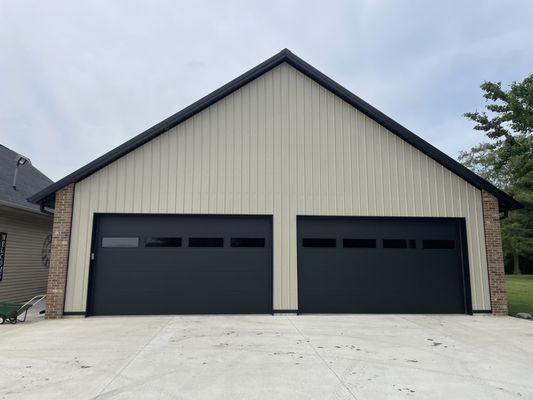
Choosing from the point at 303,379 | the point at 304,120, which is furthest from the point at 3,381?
the point at 304,120

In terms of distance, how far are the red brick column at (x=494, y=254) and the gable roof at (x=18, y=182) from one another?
13881 millimetres

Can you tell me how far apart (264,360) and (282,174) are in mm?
6232

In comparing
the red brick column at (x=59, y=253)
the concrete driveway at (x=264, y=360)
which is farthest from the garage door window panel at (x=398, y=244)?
the red brick column at (x=59, y=253)

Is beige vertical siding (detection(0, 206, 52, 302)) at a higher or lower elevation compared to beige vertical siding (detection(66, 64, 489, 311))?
lower

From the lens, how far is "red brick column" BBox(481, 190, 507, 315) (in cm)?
1094

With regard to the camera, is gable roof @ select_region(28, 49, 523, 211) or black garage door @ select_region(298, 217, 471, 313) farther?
black garage door @ select_region(298, 217, 471, 313)

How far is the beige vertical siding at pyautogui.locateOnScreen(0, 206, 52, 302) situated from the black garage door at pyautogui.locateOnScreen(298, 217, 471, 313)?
31.8 feet

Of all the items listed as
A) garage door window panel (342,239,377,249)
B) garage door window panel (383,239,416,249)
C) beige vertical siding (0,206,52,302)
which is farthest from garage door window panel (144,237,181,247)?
garage door window panel (383,239,416,249)

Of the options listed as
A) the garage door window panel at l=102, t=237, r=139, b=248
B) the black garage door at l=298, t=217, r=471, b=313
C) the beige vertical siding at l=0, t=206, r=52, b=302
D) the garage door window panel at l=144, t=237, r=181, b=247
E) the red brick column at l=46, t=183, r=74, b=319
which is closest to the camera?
the red brick column at l=46, t=183, r=74, b=319

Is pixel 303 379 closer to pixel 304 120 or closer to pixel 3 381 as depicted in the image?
pixel 3 381

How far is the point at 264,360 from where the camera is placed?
5828 millimetres

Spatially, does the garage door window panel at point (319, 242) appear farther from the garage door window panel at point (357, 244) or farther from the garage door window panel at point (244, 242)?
the garage door window panel at point (244, 242)

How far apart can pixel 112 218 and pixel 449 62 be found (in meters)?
12.4

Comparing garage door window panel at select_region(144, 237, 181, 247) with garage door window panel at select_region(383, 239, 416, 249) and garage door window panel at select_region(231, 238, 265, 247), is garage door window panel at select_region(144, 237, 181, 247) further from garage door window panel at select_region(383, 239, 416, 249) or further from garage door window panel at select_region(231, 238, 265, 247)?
garage door window panel at select_region(383, 239, 416, 249)
